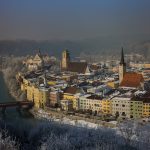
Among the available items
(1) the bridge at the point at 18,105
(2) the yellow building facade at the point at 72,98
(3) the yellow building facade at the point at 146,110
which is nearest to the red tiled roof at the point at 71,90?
(2) the yellow building facade at the point at 72,98

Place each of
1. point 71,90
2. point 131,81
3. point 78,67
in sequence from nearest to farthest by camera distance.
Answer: point 71,90
point 131,81
point 78,67

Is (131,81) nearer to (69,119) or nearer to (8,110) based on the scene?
(69,119)

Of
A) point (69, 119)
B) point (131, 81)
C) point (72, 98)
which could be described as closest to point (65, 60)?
Answer: point (131, 81)

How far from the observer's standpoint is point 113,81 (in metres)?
9.48

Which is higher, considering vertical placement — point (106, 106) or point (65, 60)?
point (65, 60)

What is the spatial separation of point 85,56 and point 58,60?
1687mm

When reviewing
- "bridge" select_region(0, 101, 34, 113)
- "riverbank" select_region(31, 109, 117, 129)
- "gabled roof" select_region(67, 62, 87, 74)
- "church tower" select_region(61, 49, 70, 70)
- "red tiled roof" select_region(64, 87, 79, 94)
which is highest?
"church tower" select_region(61, 49, 70, 70)

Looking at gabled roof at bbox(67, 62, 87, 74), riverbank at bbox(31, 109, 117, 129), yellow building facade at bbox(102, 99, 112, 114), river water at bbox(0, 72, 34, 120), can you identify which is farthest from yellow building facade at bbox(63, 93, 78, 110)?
gabled roof at bbox(67, 62, 87, 74)

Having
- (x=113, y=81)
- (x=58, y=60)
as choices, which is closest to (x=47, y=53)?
(x=58, y=60)

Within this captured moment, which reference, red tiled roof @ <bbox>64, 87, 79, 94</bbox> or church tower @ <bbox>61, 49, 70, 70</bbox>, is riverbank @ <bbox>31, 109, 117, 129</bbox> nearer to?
red tiled roof @ <bbox>64, 87, 79, 94</bbox>

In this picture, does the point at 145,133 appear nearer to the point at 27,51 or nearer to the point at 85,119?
the point at 85,119

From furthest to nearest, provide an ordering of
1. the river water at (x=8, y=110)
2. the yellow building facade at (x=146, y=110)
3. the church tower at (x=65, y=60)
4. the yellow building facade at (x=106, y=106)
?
the church tower at (x=65, y=60) < the yellow building facade at (x=106, y=106) < the river water at (x=8, y=110) < the yellow building facade at (x=146, y=110)

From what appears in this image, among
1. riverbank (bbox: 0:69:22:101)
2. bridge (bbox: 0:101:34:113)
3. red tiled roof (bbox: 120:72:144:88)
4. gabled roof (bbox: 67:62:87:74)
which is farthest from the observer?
gabled roof (bbox: 67:62:87:74)

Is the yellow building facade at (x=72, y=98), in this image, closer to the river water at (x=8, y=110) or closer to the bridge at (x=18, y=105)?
the bridge at (x=18, y=105)
